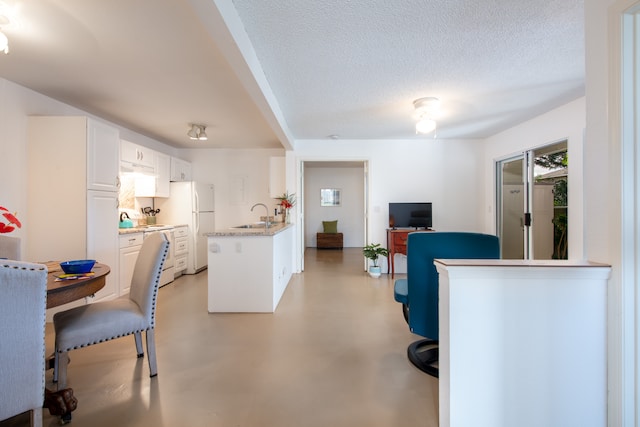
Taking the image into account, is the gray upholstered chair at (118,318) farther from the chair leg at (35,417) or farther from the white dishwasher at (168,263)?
the white dishwasher at (168,263)

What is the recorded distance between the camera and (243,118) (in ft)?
12.8

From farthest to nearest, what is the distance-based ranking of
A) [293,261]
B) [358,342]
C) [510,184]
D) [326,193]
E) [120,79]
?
[326,193]
[293,261]
[510,184]
[120,79]
[358,342]

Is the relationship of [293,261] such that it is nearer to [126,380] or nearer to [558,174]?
[126,380]

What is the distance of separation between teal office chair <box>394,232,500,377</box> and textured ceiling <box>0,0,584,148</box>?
1.41m

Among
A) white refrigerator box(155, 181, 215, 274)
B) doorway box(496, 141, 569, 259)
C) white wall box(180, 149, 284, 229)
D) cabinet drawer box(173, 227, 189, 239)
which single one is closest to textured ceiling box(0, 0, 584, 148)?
doorway box(496, 141, 569, 259)

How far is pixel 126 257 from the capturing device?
141 inches

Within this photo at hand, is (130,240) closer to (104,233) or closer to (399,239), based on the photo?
(104,233)

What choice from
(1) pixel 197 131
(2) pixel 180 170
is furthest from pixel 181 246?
(1) pixel 197 131

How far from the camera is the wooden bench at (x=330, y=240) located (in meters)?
7.96

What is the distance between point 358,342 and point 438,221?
3301mm

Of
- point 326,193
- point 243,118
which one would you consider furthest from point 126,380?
point 326,193

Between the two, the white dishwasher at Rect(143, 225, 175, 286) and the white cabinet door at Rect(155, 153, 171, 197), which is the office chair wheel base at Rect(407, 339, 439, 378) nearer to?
the white dishwasher at Rect(143, 225, 175, 286)

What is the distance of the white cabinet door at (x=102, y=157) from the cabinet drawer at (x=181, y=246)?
1451mm

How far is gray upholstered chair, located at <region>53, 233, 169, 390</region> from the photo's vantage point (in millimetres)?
1648
